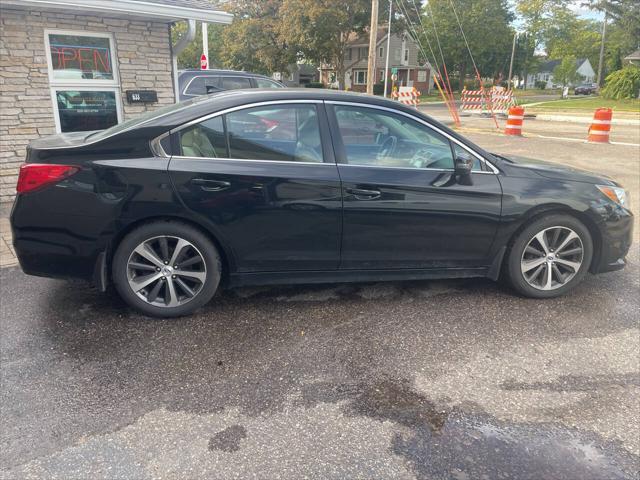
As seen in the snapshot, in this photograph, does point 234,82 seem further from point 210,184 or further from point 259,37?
point 259,37

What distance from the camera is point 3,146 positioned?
23.2 ft

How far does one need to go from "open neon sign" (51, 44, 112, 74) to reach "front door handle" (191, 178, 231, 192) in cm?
491

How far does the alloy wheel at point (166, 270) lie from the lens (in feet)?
12.2

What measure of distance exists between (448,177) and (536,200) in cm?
75

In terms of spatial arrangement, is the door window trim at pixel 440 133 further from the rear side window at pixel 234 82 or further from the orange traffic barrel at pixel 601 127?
the orange traffic barrel at pixel 601 127

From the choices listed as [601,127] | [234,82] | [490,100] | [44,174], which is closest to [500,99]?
[490,100]

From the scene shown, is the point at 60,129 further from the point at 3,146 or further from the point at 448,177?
the point at 448,177

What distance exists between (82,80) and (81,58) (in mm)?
296

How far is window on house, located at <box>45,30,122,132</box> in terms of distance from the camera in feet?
23.6

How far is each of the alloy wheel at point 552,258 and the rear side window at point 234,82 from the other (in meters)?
8.29

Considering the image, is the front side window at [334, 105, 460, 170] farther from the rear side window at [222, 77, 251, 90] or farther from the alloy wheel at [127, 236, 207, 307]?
the rear side window at [222, 77, 251, 90]

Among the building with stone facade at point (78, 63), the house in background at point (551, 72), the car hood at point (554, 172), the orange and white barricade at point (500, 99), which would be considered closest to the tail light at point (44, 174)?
the car hood at point (554, 172)

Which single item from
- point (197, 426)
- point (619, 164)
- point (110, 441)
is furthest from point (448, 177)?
point (619, 164)

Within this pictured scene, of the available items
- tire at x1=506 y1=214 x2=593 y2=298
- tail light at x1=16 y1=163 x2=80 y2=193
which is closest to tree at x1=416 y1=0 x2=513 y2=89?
tire at x1=506 y1=214 x2=593 y2=298
